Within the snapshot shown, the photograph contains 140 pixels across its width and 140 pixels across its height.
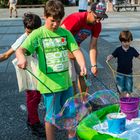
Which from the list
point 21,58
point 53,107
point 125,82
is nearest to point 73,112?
point 53,107

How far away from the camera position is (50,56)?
3518 millimetres

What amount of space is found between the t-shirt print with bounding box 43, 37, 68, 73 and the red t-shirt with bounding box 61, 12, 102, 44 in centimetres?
84

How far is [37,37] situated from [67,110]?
2.26 feet

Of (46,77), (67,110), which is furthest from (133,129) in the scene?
(46,77)

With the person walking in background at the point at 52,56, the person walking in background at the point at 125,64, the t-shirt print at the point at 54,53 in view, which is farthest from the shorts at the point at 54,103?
the person walking in background at the point at 125,64

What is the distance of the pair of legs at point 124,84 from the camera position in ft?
16.1

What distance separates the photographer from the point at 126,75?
4836 mm

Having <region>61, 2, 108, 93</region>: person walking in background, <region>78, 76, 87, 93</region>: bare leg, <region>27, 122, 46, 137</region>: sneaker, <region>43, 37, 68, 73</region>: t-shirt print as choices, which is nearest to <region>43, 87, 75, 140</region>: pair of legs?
<region>43, 37, 68, 73</region>: t-shirt print

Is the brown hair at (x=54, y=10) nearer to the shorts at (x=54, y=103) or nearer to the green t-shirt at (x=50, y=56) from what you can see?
the green t-shirt at (x=50, y=56)

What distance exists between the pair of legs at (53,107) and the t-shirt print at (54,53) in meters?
0.23

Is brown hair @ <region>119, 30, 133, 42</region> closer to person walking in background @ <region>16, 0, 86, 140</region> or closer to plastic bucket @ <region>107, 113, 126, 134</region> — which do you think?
person walking in background @ <region>16, 0, 86, 140</region>

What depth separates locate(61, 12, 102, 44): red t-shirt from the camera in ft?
14.2

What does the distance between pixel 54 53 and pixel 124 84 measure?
165 centimetres

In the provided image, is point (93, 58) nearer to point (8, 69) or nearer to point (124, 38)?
point (124, 38)
